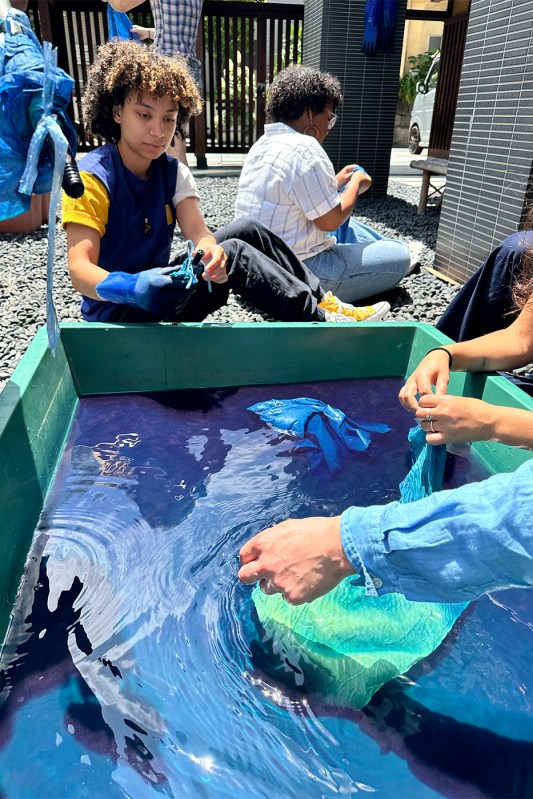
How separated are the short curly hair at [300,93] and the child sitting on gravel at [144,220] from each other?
0.76m

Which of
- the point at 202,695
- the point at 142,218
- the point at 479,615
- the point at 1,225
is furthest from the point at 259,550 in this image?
the point at 1,225

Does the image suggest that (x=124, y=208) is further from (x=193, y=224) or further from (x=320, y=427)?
(x=320, y=427)

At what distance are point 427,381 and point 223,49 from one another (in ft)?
30.1

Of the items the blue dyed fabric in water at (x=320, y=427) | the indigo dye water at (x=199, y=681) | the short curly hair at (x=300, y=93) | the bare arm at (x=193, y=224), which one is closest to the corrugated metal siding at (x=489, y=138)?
the short curly hair at (x=300, y=93)

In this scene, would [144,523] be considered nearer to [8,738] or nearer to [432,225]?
[8,738]

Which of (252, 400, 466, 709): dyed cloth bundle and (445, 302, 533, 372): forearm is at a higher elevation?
(445, 302, 533, 372): forearm

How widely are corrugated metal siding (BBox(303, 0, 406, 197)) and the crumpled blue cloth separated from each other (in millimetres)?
97

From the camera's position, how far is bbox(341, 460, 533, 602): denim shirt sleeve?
75 centimetres

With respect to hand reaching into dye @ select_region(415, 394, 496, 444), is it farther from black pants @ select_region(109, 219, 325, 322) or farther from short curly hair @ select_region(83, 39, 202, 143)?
short curly hair @ select_region(83, 39, 202, 143)

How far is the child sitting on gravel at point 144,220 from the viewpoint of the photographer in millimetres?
2113

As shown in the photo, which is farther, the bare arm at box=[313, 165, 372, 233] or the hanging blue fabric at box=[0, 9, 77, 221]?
the bare arm at box=[313, 165, 372, 233]

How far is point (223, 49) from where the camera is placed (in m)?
9.11

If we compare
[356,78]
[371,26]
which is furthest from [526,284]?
[356,78]

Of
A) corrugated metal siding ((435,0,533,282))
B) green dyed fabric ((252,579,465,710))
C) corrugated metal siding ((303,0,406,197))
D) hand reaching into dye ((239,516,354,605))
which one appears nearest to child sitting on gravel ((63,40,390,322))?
green dyed fabric ((252,579,465,710))
